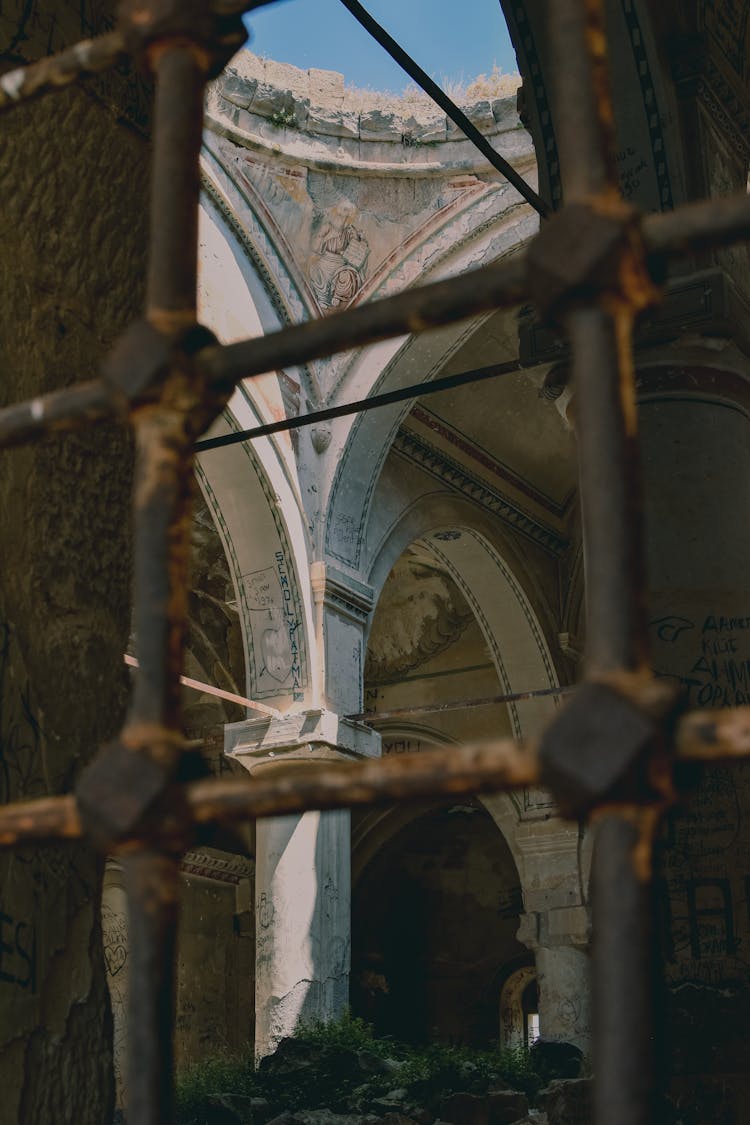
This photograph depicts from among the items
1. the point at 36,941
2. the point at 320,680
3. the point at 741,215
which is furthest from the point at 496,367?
the point at 320,680

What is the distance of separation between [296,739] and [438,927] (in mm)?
8791

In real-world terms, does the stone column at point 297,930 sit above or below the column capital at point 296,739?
below

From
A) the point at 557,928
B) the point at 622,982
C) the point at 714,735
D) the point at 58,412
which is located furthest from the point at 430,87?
the point at 557,928

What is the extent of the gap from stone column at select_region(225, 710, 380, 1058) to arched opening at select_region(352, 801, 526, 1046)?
7.64 m

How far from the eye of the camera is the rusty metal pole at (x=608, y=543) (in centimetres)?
129

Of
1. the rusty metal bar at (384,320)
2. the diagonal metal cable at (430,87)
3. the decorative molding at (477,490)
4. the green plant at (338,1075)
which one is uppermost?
the decorative molding at (477,490)

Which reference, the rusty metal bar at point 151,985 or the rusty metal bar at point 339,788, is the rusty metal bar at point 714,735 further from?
the rusty metal bar at point 151,985

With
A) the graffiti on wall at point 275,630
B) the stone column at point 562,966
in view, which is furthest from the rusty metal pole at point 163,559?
the stone column at point 562,966

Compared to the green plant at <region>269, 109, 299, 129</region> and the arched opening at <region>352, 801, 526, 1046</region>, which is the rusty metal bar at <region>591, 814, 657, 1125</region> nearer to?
the green plant at <region>269, 109, 299, 129</region>

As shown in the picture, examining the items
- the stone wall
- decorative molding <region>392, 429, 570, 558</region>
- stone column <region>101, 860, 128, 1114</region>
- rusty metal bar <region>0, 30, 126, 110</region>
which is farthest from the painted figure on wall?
rusty metal bar <region>0, 30, 126, 110</region>

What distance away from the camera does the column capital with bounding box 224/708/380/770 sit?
32.8ft

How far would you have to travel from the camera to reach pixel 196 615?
Answer: 14.5m

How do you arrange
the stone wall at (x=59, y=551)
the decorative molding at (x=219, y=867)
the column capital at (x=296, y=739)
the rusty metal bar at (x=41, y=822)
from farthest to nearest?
1. the decorative molding at (x=219, y=867)
2. the column capital at (x=296, y=739)
3. the stone wall at (x=59, y=551)
4. the rusty metal bar at (x=41, y=822)

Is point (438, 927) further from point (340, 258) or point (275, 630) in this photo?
point (340, 258)
